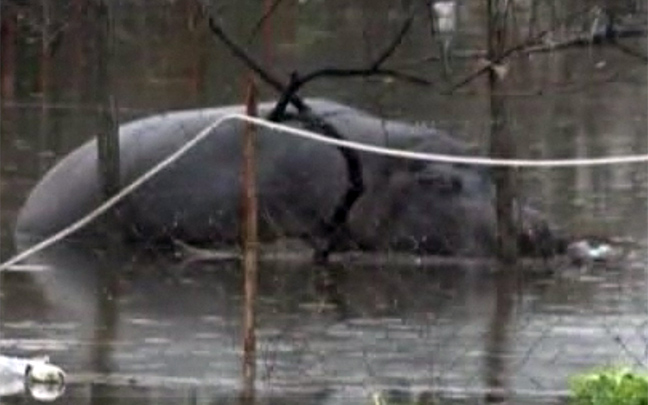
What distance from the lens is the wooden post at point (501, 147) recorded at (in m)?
13.5

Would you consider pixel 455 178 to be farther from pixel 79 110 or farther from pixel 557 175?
pixel 79 110

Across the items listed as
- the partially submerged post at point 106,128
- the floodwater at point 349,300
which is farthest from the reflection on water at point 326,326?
the partially submerged post at point 106,128

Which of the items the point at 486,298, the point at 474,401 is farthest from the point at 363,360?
the point at 486,298

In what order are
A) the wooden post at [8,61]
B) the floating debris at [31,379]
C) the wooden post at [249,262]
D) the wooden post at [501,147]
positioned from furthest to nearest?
1. the wooden post at [8,61]
2. the wooden post at [501,147]
3. the wooden post at [249,262]
4. the floating debris at [31,379]

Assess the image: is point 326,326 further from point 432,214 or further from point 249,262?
point 432,214

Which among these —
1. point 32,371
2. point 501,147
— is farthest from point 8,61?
point 32,371

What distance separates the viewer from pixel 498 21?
13367 millimetres

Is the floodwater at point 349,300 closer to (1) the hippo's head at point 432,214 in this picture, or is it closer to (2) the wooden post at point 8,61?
(1) the hippo's head at point 432,214

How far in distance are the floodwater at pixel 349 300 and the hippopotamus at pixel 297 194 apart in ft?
0.74

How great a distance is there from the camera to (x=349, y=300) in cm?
1285

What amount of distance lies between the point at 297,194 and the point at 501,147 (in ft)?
4.70

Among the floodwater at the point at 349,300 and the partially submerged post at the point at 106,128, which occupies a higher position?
the partially submerged post at the point at 106,128

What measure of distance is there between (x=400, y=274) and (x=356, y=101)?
291 inches

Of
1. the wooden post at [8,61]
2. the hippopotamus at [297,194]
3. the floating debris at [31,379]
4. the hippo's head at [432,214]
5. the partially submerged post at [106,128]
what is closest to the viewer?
the floating debris at [31,379]
